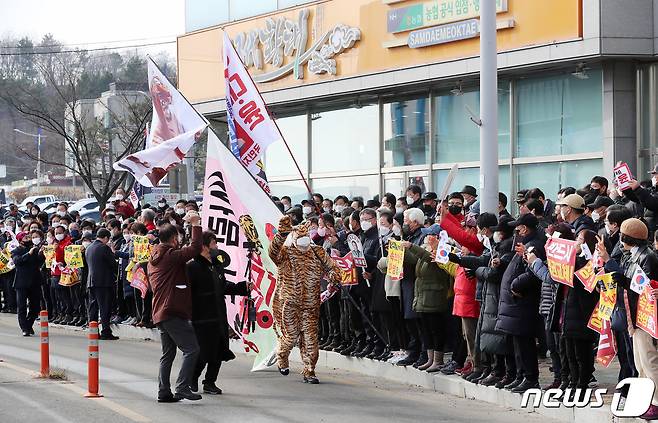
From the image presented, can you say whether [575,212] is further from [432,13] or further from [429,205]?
[432,13]

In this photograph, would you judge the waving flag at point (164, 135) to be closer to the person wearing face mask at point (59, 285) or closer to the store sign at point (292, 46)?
the person wearing face mask at point (59, 285)

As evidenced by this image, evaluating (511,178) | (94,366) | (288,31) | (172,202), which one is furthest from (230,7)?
(94,366)

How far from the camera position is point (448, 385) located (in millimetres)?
13922

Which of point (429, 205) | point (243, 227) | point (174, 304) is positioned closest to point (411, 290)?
point (243, 227)

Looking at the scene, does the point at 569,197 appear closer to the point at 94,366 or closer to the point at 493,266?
the point at 493,266

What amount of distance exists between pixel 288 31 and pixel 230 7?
328 centimetres

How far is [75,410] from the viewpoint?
12.4 m

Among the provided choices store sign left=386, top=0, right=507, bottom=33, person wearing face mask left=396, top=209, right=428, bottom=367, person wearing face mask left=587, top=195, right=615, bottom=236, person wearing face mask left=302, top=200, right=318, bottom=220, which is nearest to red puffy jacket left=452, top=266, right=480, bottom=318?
person wearing face mask left=396, top=209, right=428, bottom=367

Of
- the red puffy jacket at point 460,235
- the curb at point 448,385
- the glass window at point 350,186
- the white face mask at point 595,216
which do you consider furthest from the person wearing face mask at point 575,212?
the glass window at point 350,186

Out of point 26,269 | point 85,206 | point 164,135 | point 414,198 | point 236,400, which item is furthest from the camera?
point 85,206

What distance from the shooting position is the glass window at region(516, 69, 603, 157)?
21688 millimetres

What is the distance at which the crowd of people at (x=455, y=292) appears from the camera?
Result: 38.5 feet

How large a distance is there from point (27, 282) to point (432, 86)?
9.36 m

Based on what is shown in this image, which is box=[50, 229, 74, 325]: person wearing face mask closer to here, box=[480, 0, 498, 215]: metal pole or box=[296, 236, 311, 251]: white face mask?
box=[296, 236, 311, 251]: white face mask
